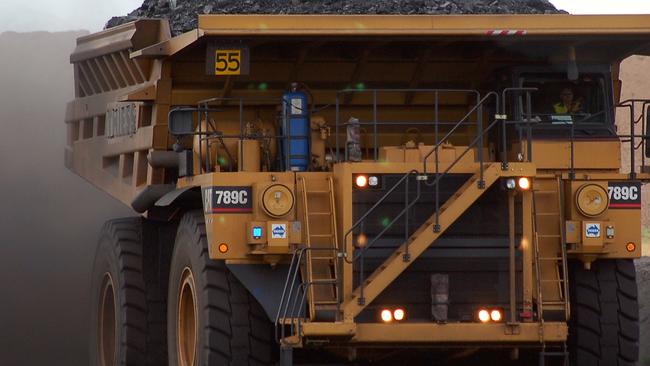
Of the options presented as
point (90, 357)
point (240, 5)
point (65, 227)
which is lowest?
point (90, 357)

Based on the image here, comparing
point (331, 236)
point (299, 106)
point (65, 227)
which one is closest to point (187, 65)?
point (299, 106)

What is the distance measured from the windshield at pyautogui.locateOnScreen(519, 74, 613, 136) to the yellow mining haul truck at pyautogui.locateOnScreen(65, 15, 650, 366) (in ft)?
0.06

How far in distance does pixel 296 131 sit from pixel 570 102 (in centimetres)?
215

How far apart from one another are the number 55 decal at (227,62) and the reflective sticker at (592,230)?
2.71 meters

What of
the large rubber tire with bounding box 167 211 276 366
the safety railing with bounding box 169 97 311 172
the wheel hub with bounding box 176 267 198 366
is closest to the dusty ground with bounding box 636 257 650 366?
the wheel hub with bounding box 176 267 198 366

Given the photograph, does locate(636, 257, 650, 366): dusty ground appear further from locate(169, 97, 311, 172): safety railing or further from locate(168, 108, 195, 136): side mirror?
locate(168, 108, 195, 136): side mirror

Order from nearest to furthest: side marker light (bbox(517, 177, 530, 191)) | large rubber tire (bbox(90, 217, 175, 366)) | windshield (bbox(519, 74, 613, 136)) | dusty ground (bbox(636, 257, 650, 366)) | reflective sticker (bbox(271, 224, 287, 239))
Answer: reflective sticker (bbox(271, 224, 287, 239)) → side marker light (bbox(517, 177, 530, 191)) → windshield (bbox(519, 74, 613, 136)) → large rubber tire (bbox(90, 217, 175, 366)) → dusty ground (bbox(636, 257, 650, 366))

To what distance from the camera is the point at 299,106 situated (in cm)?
1243

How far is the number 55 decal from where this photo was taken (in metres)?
12.2

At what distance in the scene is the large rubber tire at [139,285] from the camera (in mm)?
14492

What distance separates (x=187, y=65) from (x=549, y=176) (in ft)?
9.80

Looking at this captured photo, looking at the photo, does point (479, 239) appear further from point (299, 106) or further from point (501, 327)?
point (299, 106)

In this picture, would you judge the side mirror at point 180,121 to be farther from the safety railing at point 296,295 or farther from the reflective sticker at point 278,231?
the safety railing at point 296,295

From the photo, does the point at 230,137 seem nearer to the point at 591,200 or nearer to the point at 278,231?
the point at 278,231
